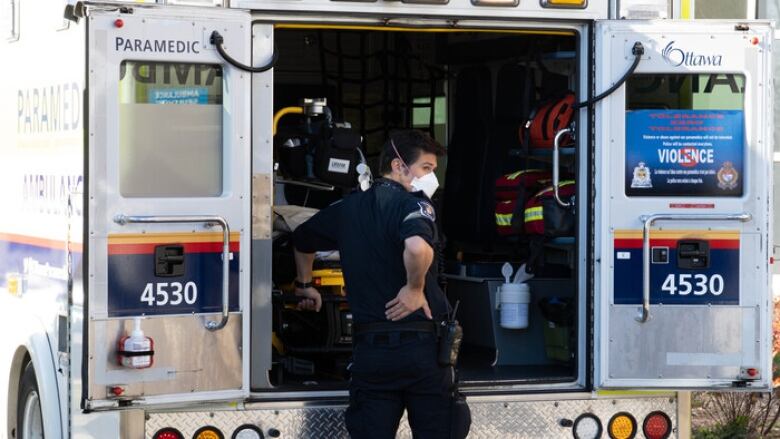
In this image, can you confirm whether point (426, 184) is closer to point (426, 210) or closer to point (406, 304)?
point (426, 210)

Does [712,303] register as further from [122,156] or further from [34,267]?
[34,267]

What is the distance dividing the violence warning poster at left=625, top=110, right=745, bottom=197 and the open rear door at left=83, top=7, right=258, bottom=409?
5.26ft

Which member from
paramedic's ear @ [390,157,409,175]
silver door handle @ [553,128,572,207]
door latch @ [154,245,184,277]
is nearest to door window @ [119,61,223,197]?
door latch @ [154,245,184,277]

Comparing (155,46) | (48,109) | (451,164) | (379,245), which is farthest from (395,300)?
(451,164)

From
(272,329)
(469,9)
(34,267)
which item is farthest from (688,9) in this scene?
(34,267)

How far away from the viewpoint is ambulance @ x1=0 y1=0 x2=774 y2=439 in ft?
17.9

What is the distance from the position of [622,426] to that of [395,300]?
1196 mm

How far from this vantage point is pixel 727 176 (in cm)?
602

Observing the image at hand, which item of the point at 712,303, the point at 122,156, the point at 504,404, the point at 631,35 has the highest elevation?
the point at 631,35

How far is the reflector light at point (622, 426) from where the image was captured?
19.9 ft

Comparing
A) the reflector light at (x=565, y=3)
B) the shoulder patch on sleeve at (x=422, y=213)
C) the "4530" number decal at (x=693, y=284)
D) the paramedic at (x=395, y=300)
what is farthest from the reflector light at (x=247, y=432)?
the reflector light at (x=565, y=3)

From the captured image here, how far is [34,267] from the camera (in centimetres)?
639

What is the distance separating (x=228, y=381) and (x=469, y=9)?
1.75 m

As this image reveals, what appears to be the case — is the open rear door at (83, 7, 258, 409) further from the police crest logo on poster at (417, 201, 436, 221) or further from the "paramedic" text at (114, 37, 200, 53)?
the police crest logo on poster at (417, 201, 436, 221)
